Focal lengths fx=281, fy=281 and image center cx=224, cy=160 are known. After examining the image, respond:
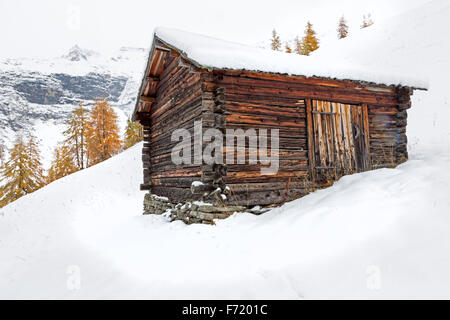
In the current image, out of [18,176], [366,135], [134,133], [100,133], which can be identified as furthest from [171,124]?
[134,133]

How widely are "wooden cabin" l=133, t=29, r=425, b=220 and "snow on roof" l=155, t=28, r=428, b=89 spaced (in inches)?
1.3

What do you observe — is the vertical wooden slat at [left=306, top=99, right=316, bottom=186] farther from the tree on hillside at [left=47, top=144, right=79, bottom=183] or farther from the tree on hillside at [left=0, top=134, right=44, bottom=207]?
the tree on hillside at [left=47, top=144, right=79, bottom=183]

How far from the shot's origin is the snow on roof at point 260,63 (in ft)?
21.4

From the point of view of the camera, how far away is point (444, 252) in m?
3.35

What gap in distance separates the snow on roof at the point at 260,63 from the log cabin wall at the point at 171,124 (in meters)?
0.54

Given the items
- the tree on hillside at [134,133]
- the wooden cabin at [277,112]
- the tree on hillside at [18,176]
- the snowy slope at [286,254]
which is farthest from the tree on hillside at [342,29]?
the tree on hillside at [18,176]

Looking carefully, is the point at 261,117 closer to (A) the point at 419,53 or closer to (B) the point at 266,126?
(B) the point at 266,126

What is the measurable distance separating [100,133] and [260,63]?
2435cm

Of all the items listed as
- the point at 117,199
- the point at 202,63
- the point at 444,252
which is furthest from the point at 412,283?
the point at 117,199

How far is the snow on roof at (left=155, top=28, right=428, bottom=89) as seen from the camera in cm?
653

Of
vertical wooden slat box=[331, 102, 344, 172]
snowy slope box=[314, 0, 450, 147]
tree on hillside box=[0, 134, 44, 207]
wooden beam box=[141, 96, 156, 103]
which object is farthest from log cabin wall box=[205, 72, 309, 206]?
tree on hillside box=[0, 134, 44, 207]

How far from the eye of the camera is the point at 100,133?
90.1 feet

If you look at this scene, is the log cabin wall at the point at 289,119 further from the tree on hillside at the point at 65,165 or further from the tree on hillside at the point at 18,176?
the tree on hillside at the point at 65,165
